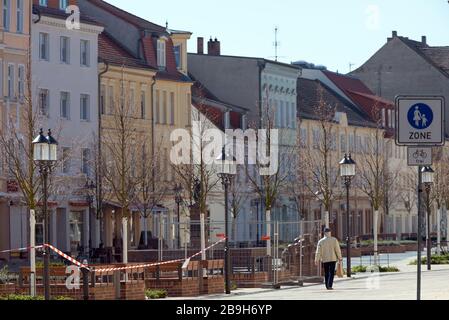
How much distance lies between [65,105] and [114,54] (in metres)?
5.75

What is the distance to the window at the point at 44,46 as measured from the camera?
7312cm

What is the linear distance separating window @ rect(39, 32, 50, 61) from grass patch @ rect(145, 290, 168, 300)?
35.6m

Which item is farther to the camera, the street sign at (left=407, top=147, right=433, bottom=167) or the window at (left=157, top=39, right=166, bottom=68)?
the window at (left=157, top=39, right=166, bottom=68)

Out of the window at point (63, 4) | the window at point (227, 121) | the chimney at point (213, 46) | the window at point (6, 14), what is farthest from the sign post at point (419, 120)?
the chimney at point (213, 46)

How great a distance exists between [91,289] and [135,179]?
31041 mm

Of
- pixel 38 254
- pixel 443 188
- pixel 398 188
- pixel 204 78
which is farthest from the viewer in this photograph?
pixel 398 188

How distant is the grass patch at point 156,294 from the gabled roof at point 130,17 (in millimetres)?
46690

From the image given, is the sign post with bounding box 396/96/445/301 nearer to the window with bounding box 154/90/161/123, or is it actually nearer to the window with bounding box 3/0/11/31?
the window with bounding box 3/0/11/31

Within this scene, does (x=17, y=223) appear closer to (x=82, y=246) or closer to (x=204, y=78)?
(x=82, y=246)

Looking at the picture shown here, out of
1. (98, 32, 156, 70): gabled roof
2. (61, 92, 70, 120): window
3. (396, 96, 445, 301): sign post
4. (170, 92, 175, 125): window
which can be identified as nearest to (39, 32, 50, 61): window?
(61, 92, 70, 120): window

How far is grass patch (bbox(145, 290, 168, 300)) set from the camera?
3800 cm

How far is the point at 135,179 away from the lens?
66.8m

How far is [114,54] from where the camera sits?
80.6 meters
